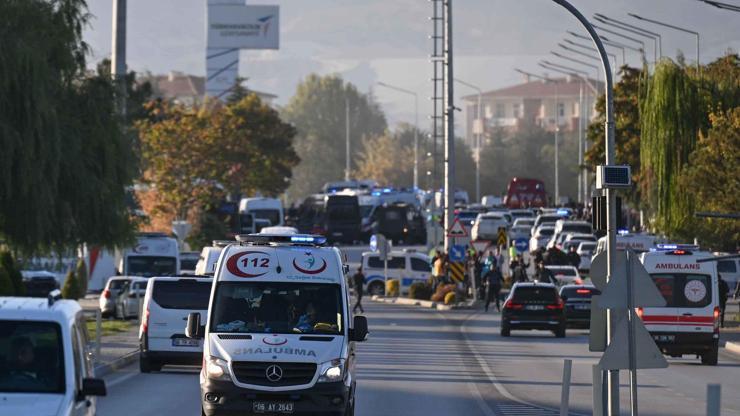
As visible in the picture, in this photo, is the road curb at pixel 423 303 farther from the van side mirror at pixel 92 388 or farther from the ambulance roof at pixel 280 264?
the van side mirror at pixel 92 388

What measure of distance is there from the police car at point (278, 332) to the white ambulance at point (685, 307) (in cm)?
1503

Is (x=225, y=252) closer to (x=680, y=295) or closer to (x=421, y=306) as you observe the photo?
(x=680, y=295)

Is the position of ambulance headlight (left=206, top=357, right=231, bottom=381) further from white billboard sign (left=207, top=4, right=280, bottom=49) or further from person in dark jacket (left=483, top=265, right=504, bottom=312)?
white billboard sign (left=207, top=4, right=280, bottom=49)

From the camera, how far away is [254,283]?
60.1 feet

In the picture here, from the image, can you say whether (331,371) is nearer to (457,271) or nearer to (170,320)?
(170,320)

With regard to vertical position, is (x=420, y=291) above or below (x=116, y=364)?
above

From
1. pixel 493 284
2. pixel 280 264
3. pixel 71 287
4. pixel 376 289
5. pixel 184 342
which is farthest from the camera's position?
pixel 376 289

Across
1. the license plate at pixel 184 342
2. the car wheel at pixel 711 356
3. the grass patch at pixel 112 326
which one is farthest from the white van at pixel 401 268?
the license plate at pixel 184 342

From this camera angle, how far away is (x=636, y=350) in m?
15.4

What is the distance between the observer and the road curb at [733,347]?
3712 centimetres

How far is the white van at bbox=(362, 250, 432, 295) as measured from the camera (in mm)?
63406

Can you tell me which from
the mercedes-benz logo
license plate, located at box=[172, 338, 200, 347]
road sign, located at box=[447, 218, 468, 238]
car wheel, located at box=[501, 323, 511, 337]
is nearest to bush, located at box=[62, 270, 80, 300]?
road sign, located at box=[447, 218, 468, 238]

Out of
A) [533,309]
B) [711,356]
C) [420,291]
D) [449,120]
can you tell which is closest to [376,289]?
[420,291]

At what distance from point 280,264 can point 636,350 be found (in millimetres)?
4915
